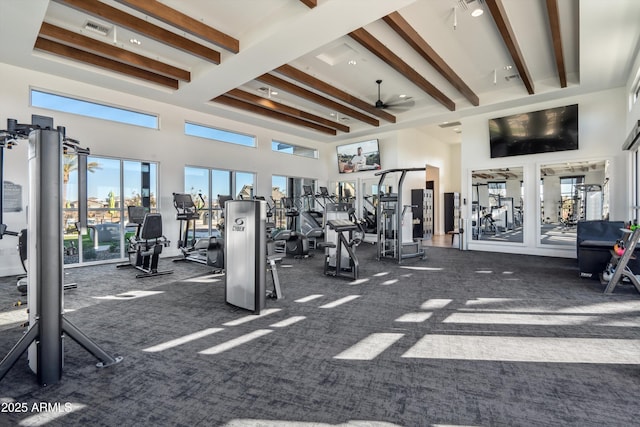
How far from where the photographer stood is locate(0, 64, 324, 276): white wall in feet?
18.4

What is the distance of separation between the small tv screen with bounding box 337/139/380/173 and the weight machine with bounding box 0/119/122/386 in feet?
30.8

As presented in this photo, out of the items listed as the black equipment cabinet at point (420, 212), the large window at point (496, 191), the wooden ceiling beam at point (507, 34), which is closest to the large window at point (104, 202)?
the wooden ceiling beam at point (507, 34)

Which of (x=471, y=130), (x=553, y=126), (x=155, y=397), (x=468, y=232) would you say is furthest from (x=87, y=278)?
(x=553, y=126)

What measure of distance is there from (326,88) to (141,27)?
379cm

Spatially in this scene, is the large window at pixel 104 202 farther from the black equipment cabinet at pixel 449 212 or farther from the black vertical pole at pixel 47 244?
the black equipment cabinet at pixel 449 212

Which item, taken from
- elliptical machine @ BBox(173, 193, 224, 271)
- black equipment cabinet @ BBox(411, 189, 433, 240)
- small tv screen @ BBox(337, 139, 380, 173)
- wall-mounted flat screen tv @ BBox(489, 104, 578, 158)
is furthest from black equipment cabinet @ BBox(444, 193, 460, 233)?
elliptical machine @ BBox(173, 193, 224, 271)

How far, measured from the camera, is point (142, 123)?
23.8 ft

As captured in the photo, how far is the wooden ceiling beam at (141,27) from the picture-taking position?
13.3 ft

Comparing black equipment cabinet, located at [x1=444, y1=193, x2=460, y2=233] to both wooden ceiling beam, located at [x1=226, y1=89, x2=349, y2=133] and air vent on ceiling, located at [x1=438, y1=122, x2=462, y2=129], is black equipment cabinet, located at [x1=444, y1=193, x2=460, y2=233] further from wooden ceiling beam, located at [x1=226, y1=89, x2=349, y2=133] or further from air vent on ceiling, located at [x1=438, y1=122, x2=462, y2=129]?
wooden ceiling beam, located at [x1=226, y1=89, x2=349, y2=133]

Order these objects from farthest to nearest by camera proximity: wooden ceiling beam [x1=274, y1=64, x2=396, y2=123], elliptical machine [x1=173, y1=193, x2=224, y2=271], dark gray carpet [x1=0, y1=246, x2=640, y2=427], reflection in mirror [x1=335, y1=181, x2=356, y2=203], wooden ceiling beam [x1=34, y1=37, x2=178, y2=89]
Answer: reflection in mirror [x1=335, y1=181, x2=356, y2=203] < wooden ceiling beam [x1=274, y1=64, x2=396, y2=123] < elliptical machine [x1=173, y1=193, x2=224, y2=271] < wooden ceiling beam [x1=34, y1=37, x2=178, y2=89] < dark gray carpet [x1=0, y1=246, x2=640, y2=427]

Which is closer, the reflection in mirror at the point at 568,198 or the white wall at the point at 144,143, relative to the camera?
the white wall at the point at 144,143

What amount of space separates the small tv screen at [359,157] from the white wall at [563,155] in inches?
112

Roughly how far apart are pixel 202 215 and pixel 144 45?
4.30 metres

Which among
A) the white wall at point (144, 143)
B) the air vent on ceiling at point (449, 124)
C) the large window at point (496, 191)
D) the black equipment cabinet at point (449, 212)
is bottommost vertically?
the black equipment cabinet at point (449, 212)
